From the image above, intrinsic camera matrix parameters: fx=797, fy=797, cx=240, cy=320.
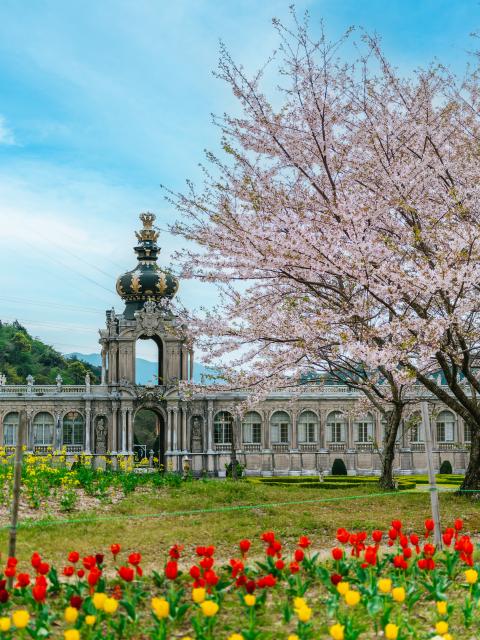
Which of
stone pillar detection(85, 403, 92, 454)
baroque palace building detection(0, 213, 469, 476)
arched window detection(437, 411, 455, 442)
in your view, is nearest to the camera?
baroque palace building detection(0, 213, 469, 476)

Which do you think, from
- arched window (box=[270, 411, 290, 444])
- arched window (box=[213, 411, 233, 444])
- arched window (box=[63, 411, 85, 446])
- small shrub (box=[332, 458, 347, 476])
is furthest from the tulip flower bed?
arched window (box=[270, 411, 290, 444])

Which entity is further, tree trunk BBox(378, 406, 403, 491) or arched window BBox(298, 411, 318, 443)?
arched window BBox(298, 411, 318, 443)

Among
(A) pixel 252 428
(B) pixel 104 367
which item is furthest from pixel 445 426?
(B) pixel 104 367

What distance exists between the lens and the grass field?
11055mm

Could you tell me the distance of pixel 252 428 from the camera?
4616 cm

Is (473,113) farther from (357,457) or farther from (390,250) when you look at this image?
(357,457)

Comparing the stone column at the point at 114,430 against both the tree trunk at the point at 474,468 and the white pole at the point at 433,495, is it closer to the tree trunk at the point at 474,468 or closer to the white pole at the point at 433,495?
the tree trunk at the point at 474,468

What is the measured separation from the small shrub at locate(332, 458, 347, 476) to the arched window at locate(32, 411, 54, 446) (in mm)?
15859

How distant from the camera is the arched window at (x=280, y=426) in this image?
151 ft

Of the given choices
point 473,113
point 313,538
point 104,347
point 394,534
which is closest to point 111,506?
point 313,538

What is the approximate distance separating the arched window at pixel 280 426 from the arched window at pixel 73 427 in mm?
10844

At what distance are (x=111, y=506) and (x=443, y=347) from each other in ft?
21.7

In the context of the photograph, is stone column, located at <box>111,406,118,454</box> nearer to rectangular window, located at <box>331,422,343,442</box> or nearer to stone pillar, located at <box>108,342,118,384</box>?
stone pillar, located at <box>108,342,118,384</box>

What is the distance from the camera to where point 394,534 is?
797 centimetres
